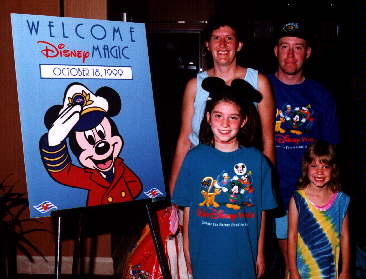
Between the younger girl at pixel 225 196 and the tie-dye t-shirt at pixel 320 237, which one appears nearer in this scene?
the younger girl at pixel 225 196

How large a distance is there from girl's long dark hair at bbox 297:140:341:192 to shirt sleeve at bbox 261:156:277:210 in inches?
12.8

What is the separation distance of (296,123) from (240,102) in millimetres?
412

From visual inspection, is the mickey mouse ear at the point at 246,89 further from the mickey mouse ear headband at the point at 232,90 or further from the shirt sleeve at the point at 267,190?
the shirt sleeve at the point at 267,190

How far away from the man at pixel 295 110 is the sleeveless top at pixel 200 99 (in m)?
0.20

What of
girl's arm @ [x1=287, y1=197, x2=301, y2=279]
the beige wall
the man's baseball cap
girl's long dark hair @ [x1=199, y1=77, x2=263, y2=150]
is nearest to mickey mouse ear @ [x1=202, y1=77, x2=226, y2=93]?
girl's long dark hair @ [x1=199, y1=77, x2=263, y2=150]

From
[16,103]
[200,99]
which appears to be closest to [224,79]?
[200,99]

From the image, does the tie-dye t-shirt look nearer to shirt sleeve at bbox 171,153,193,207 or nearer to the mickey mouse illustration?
shirt sleeve at bbox 171,153,193,207

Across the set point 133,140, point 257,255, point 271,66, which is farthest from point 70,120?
point 271,66

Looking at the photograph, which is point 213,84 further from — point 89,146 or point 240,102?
point 89,146

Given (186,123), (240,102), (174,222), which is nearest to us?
(240,102)

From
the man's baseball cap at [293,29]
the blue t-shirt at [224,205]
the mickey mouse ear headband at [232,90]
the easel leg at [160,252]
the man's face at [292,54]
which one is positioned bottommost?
the easel leg at [160,252]

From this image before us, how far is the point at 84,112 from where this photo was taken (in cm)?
181

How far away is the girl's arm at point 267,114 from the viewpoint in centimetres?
188

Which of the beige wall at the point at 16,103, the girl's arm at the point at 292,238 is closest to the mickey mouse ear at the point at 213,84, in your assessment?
the girl's arm at the point at 292,238
